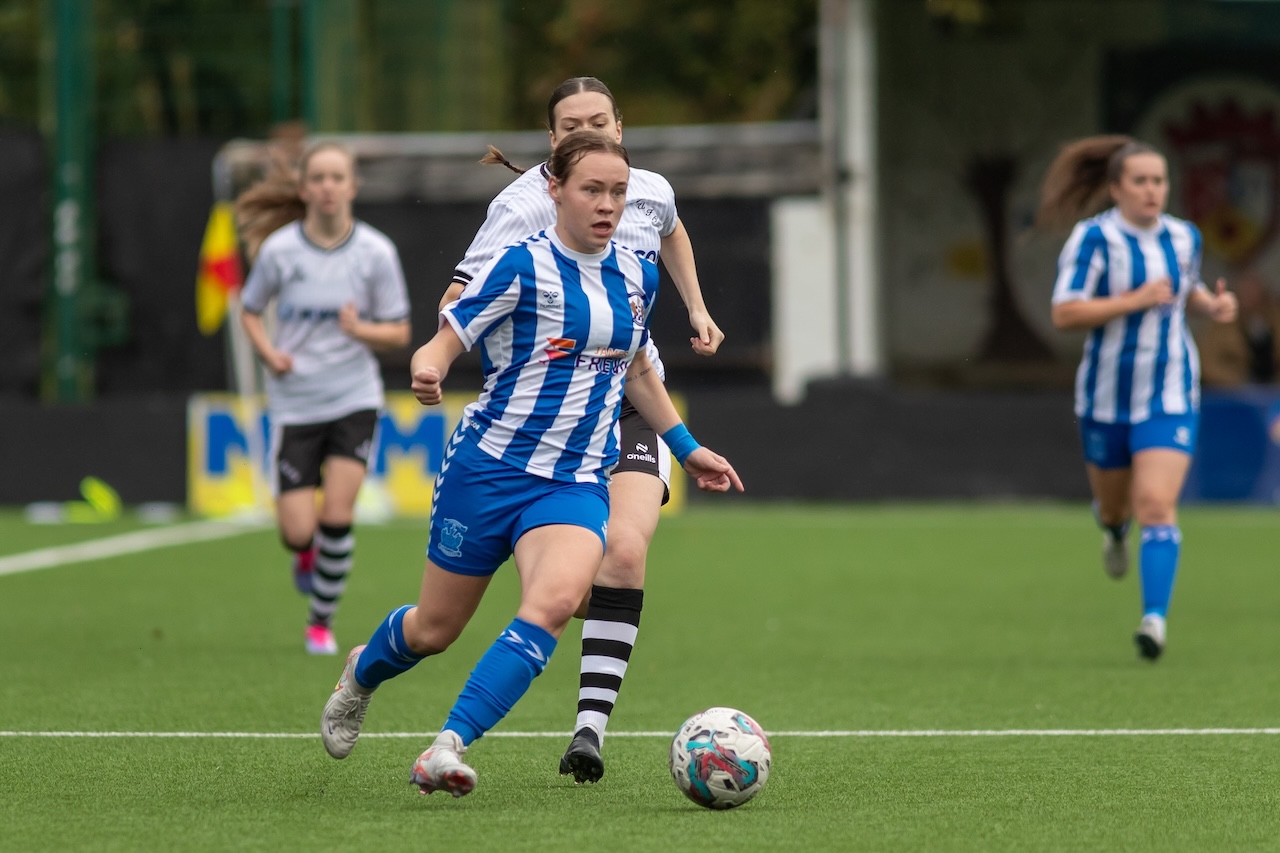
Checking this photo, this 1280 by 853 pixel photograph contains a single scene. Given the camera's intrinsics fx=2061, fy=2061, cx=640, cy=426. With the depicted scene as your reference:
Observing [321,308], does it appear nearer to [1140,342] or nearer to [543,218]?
[1140,342]

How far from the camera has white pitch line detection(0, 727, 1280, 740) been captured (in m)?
6.81

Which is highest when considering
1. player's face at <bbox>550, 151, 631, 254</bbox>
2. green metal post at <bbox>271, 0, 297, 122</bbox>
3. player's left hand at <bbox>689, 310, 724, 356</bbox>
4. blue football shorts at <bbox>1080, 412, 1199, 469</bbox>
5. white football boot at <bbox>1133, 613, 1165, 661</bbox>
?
green metal post at <bbox>271, 0, 297, 122</bbox>

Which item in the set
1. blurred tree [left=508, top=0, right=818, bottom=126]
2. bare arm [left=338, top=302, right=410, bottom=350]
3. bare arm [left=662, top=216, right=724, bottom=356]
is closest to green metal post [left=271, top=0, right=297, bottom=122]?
blurred tree [left=508, top=0, right=818, bottom=126]

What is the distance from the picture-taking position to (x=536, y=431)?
18.4ft

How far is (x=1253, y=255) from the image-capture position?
24453mm

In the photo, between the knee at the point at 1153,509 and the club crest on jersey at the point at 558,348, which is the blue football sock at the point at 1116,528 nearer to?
the knee at the point at 1153,509

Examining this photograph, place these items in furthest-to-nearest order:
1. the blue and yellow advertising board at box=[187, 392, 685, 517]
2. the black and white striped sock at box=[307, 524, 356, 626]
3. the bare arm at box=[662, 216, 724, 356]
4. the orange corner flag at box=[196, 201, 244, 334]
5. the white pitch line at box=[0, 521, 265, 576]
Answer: the orange corner flag at box=[196, 201, 244, 334] < the blue and yellow advertising board at box=[187, 392, 685, 517] < the white pitch line at box=[0, 521, 265, 576] < the black and white striped sock at box=[307, 524, 356, 626] < the bare arm at box=[662, 216, 724, 356]

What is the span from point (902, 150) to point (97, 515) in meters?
11.1

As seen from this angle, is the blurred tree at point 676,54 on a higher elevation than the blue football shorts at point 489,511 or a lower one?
higher

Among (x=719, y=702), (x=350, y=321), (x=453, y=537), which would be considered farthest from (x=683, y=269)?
(x=350, y=321)

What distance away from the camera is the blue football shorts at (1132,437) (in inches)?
356

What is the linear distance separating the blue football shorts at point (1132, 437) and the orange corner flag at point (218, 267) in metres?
11.5

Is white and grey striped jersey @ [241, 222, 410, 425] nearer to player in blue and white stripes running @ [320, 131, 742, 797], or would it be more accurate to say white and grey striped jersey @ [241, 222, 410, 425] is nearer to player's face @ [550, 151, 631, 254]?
player in blue and white stripes running @ [320, 131, 742, 797]

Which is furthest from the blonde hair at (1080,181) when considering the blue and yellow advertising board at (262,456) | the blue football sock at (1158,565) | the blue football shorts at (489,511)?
the blue and yellow advertising board at (262,456)
